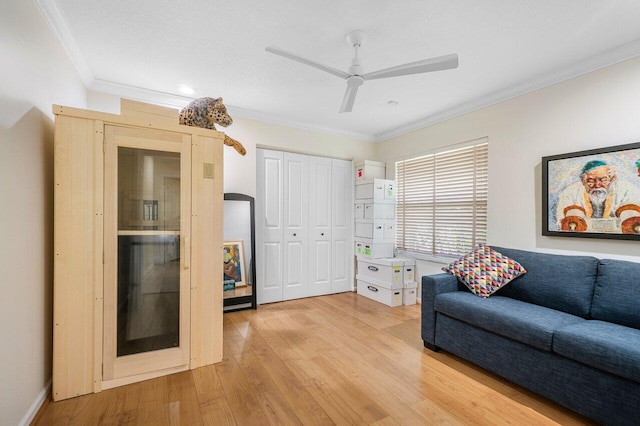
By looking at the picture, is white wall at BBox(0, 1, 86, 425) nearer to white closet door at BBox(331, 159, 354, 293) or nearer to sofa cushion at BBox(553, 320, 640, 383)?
sofa cushion at BBox(553, 320, 640, 383)

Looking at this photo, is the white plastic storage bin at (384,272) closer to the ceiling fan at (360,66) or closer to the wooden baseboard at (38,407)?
the ceiling fan at (360,66)

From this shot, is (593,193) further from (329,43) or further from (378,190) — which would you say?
(329,43)

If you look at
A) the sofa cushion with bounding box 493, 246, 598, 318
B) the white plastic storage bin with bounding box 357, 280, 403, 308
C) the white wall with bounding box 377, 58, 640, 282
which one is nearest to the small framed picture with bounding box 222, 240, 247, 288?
the white plastic storage bin with bounding box 357, 280, 403, 308

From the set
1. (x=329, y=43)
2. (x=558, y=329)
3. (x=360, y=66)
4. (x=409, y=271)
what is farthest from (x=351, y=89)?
(x=409, y=271)

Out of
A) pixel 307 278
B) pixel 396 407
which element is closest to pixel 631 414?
pixel 396 407

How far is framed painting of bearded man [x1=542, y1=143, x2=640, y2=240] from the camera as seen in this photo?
→ 2.17 metres

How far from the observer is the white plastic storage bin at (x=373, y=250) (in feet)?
13.4

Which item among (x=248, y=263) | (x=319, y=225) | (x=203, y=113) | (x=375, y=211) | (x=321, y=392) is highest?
(x=203, y=113)

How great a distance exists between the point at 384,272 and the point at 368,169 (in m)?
1.61

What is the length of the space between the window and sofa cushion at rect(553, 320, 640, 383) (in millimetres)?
1524

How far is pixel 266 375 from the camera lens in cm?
210

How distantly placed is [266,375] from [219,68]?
2.65 meters

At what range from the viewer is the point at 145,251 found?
80.9 inches

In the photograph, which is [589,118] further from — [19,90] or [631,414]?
[19,90]
